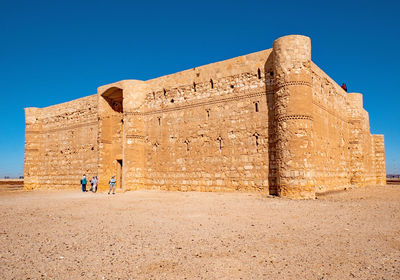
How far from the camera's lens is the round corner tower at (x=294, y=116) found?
516 inches

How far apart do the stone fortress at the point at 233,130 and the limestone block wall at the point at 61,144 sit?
14cm

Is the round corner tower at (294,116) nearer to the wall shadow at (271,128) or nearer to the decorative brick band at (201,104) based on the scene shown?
the wall shadow at (271,128)

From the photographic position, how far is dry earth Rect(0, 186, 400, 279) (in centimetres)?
413

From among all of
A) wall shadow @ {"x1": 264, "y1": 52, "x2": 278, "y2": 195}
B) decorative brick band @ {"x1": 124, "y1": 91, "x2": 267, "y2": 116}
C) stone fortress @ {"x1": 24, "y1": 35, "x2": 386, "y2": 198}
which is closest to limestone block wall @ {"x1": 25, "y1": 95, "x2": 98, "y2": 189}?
stone fortress @ {"x1": 24, "y1": 35, "x2": 386, "y2": 198}

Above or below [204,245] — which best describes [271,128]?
above

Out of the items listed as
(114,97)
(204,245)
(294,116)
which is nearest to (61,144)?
(114,97)

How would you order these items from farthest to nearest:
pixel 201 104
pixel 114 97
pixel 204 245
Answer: pixel 114 97
pixel 201 104
pixel 204 245

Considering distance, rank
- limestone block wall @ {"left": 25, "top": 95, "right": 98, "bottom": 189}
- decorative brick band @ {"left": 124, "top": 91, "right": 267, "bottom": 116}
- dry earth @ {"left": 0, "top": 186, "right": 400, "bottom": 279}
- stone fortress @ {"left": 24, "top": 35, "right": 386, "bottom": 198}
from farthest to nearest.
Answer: limestone block wall @ {"left": 25, "top": 95, "right": 98, "bottom": 189}, decorative brick band @ {"left": 124, "top": 91, "right": 267, "bottom": 116}, stone fortress @ {"left": 24, "top": 35, "right": 386, "bottom": 198}, dry earth @ {"left": 0, "top": 186, "right": 400, "bottom": 279}

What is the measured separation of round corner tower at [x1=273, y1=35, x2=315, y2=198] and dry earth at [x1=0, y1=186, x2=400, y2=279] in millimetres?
4167

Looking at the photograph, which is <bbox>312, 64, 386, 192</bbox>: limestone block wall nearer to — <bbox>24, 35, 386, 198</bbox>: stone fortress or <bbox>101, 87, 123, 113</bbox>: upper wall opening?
<bbox>24, 35, 386, 198</bbox>: stone fortress

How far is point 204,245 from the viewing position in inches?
215

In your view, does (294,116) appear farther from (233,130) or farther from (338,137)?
(338,137)

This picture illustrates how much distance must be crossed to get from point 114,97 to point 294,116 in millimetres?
13163

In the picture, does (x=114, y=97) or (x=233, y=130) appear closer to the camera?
(x=233, y=130)
